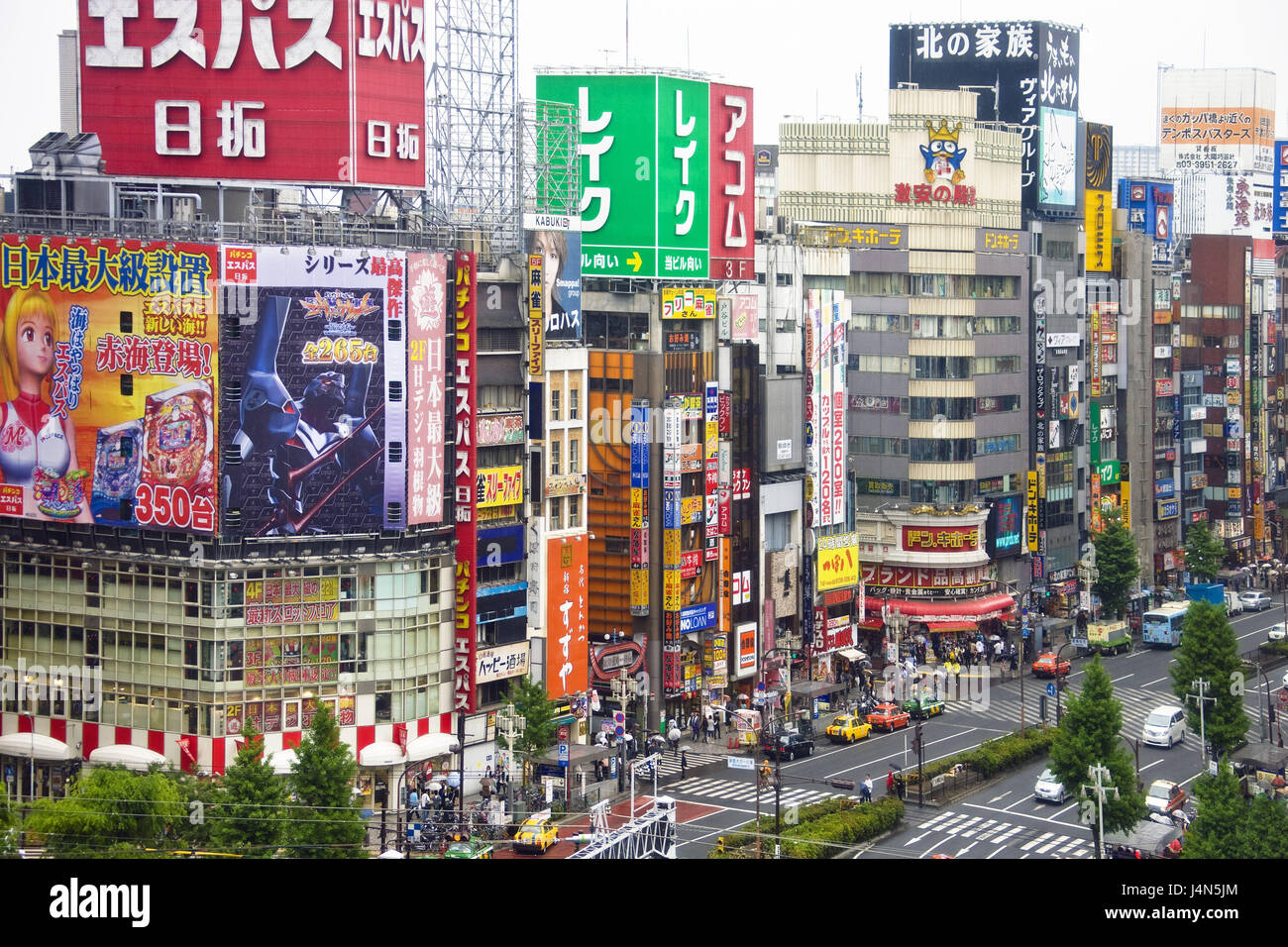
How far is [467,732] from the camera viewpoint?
9444 centimetres

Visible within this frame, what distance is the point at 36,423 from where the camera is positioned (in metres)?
Result: 90.9

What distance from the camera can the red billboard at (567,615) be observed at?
10038cm

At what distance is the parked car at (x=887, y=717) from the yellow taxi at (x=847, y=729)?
5.74 ft

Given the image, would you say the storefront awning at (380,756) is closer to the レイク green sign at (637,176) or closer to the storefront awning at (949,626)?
the レイク green sign at (637,176)

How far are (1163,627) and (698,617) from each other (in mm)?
47966

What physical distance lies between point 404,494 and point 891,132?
211ft

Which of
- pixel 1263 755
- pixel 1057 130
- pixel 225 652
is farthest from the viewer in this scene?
pixel 1057 130

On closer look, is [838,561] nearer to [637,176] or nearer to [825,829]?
[637,176]

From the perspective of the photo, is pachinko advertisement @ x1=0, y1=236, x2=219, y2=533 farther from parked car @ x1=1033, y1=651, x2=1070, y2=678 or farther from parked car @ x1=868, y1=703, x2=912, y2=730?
parked car @ x1=1033, y1=651, x2=1070, y2=678

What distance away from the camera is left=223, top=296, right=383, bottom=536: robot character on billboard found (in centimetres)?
8762

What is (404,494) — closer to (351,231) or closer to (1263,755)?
(351,231)

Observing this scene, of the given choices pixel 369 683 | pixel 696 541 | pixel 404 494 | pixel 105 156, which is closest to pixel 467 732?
pixel 369 683

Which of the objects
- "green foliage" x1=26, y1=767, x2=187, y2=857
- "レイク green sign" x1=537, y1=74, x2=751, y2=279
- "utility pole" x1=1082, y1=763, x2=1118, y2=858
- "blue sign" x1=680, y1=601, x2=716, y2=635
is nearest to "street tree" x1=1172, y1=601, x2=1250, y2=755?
"utility pole" x1=1082, y1=763, x2=1118, y2=858

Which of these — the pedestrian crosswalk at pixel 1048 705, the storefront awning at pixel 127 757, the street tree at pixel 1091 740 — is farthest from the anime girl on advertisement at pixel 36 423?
the pedestrian crosswalk at pixel 1048 705
